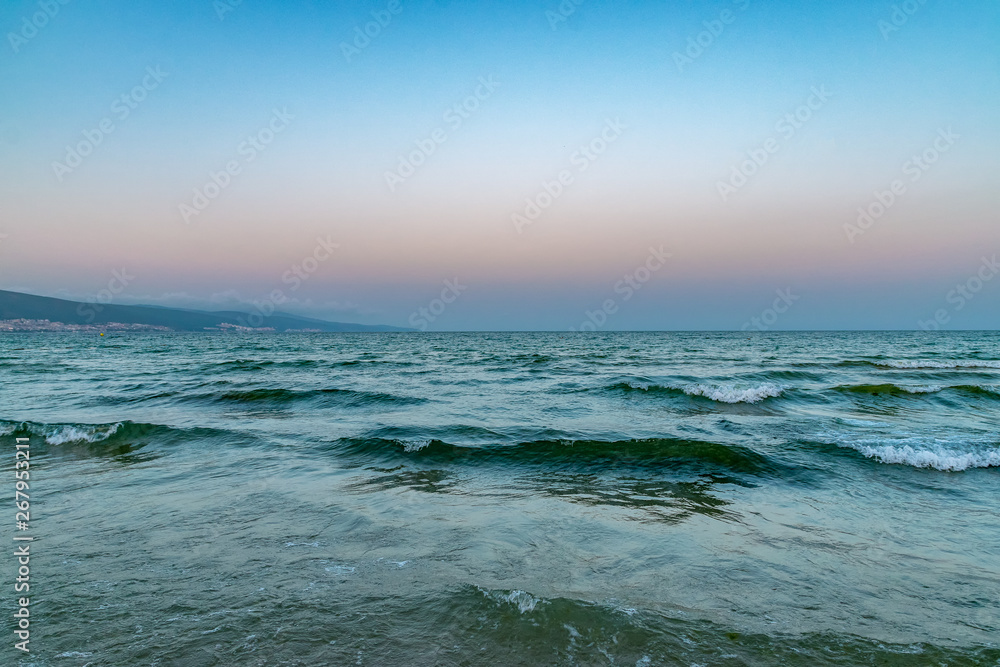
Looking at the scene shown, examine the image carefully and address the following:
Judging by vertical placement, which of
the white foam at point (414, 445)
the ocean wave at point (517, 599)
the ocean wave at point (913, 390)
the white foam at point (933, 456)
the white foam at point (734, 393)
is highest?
the ocean wave at point (913, 390)

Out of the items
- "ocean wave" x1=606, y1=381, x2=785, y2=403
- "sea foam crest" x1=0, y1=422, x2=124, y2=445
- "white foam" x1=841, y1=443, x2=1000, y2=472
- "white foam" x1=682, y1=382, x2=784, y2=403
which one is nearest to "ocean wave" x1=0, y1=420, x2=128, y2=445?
"sea foam crest" x1=0, y1=422, x2=124, y2=445

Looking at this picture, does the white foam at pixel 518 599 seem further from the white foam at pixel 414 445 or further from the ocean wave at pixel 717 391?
the ocean wave at pixel 717 391

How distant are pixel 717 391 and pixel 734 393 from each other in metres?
0.69

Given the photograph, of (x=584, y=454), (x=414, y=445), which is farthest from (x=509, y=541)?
(x=414, y=445)

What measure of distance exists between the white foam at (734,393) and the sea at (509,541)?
156 inches

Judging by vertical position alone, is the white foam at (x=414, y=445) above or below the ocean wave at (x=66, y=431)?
above

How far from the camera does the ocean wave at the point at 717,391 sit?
1955cm

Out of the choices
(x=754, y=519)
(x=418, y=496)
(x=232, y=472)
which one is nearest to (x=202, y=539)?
(x=418, y=496)

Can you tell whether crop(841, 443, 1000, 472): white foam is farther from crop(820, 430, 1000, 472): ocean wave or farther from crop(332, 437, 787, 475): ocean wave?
crop(332, 437, 787, 475): ocean wave

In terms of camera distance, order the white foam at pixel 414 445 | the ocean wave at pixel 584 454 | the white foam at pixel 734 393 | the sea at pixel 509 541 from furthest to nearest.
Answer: the white foam at pixel 734 393
the white foam at pixel 414 445
the ocean wave at pixel 584 454
the sea at pixel 509 541

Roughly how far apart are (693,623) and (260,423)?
13664 millimetres

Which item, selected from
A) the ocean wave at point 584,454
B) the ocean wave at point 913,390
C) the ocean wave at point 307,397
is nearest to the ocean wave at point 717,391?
the ocean wave at point 913,390

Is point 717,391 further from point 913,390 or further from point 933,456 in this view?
point 933,456

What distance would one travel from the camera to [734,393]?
20109mm
